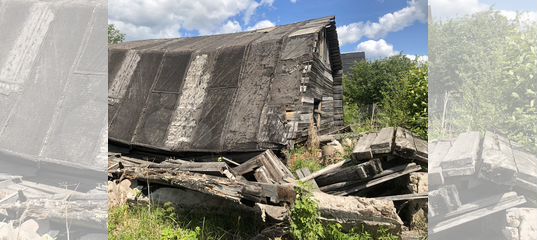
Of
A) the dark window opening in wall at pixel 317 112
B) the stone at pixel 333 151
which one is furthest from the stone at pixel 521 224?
the dark window opening in wall at pixel 317 112

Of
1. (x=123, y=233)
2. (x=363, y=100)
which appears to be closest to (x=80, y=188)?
(x=123, y=233)

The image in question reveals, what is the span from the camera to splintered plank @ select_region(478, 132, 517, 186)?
1258 millimetres

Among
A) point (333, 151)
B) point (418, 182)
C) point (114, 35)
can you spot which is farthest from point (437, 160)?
point (114, 35)

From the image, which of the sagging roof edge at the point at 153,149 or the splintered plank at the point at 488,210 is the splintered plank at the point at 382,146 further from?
the splintered plank at the point at 488,210

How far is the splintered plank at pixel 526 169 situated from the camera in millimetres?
1231

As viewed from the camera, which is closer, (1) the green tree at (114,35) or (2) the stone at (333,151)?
(2) the stone at (333,151)

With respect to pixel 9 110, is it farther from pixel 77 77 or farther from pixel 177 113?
pixel 177 113

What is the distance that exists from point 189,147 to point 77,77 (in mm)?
4718

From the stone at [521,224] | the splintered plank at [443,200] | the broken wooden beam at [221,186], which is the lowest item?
the broken wooden beam at [221,186]

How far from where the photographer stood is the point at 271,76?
667 cm

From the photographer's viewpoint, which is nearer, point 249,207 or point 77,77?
point 77,77

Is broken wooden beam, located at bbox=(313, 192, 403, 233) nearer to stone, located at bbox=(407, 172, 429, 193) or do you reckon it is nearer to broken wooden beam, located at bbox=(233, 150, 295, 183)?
stone, located at bbox=(407, 172, 429, 193)

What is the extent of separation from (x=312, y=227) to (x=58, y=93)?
237 centimetres

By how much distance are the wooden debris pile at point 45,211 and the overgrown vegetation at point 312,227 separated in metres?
1.91
